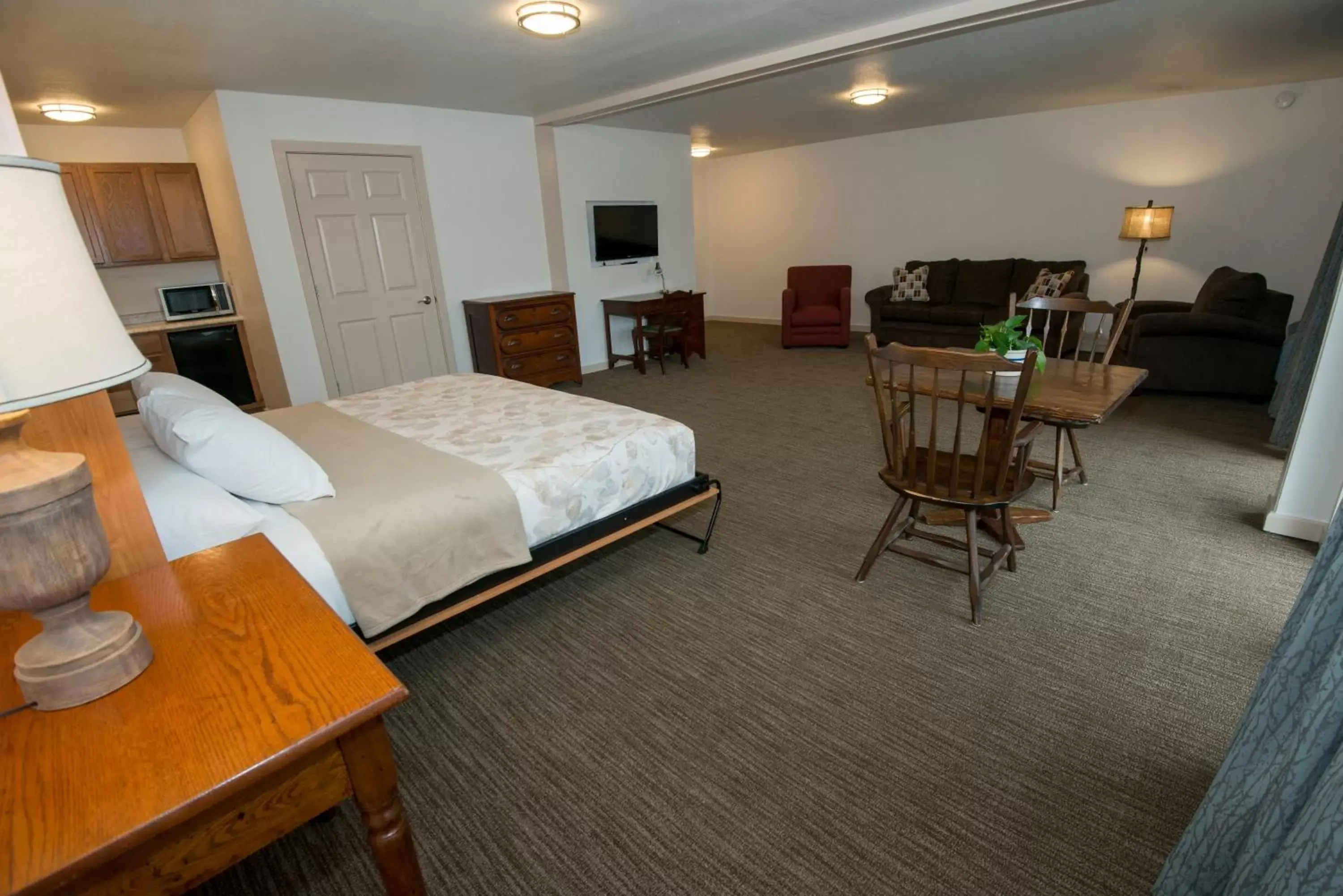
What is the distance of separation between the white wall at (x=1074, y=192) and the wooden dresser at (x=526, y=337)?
412cm

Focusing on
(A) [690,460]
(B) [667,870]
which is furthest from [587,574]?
(B) [667,870]

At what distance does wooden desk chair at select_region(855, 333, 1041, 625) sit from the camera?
1.87 meters

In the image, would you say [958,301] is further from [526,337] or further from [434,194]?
[434,194]

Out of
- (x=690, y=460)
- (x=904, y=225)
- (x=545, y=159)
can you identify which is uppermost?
(x=545, y=159)

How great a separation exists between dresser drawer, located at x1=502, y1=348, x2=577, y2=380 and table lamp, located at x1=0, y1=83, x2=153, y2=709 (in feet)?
14.2

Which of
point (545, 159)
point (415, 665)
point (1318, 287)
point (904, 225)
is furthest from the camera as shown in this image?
point (904, 225)

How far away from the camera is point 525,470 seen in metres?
2.08

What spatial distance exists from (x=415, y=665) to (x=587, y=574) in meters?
0.74

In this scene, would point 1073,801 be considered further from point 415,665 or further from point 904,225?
point 904,225

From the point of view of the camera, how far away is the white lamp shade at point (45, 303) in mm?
693

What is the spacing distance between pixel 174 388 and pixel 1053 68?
5.46 metres

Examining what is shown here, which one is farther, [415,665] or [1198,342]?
[1198,342]

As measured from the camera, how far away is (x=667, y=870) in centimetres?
137

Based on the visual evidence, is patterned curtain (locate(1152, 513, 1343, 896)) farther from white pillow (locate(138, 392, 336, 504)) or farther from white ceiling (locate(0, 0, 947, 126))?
white ceiling (locate(0, 0, 947, 126))
